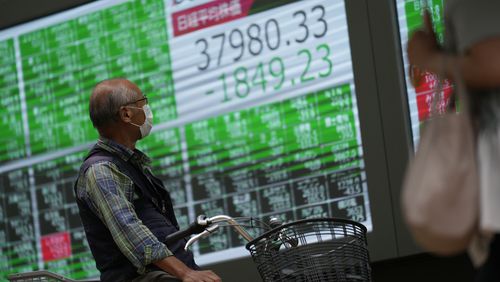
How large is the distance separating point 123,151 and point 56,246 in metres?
2.58

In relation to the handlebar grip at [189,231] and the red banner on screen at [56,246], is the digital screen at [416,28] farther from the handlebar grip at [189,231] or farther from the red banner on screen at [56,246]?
the red banner on screen at [56,246]

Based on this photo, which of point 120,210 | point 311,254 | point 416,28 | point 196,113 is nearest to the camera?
point 311,254

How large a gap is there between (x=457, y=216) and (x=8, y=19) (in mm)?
5479

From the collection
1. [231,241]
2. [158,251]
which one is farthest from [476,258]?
[231,241]

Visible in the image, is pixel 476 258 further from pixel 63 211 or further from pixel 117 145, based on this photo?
pixel 63 211

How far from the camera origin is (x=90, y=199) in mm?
4844

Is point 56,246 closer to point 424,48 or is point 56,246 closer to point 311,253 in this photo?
point 311,253

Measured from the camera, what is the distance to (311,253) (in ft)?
14.4

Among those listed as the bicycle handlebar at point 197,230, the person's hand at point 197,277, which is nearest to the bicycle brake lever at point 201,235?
the bicycle handlebar at point 197,230

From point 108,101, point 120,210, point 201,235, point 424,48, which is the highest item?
point 108,101

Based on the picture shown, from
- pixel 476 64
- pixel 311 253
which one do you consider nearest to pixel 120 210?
pixel 311 253

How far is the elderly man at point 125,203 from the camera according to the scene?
4672 millimetres

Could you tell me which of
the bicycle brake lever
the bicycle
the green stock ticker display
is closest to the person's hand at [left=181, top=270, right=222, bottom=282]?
the bicycle brake lever

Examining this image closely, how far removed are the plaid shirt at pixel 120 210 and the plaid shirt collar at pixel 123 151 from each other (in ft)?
0.05
